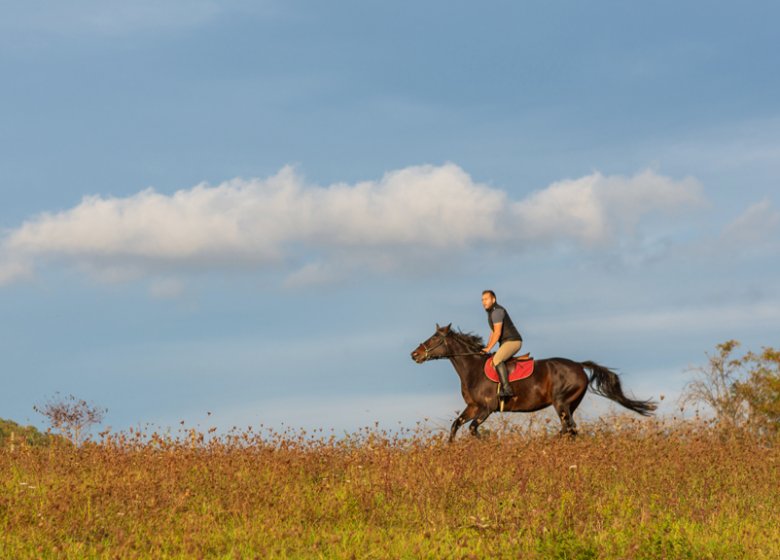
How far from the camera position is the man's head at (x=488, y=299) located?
17750 millimetres

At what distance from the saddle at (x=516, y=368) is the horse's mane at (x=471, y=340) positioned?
17.7 inches

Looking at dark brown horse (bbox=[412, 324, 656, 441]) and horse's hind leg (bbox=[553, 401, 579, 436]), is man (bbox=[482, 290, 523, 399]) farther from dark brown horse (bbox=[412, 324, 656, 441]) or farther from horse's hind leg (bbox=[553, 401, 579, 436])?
horse's hind leg (bbox=[553, 401, 579, 436])

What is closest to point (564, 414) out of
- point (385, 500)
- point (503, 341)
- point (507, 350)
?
point (507, 350)

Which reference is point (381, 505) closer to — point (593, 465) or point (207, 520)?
point (207, 520)

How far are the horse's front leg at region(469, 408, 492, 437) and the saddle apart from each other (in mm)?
628

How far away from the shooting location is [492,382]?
18250 mm

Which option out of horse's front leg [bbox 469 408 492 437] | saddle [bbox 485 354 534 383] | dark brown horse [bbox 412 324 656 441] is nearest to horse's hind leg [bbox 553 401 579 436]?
dark brown horse [bbox 412 324 656 441]

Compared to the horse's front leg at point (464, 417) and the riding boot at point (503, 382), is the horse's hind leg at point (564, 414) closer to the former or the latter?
the riding boot at point (503, 382)

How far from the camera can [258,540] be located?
8.48 meters

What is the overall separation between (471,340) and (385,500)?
8.77 meters

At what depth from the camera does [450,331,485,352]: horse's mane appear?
18641mm

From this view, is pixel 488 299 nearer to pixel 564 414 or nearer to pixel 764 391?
pixel 564 414

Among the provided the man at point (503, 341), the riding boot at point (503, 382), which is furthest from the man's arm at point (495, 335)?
the riding boot at point (503, 382)

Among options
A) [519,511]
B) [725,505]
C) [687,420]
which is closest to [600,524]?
[519,511]
